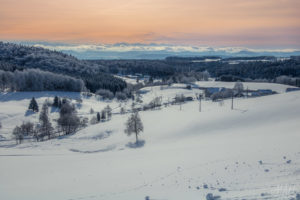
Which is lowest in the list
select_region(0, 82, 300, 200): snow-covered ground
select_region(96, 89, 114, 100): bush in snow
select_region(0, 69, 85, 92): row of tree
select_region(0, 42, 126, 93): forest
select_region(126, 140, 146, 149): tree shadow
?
select_region(126, 140, 146, 149): tree shadow

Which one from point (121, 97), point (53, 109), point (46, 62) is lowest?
point (53, 109)

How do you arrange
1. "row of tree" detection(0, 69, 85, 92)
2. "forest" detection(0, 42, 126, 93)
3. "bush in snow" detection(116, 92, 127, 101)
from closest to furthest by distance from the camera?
"row of tree" detection(0, 69, 85, 92) → "bush in snow" detection(116, 92, 127, 101) → "forest" detection(0, 42, 126, 93)

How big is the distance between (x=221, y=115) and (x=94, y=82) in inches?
3349

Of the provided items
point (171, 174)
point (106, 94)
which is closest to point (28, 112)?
point (106, 94)

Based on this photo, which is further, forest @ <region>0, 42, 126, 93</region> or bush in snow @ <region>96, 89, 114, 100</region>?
forest @ <region>0, 42, 126, 93</region>

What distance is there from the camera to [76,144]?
115 ft

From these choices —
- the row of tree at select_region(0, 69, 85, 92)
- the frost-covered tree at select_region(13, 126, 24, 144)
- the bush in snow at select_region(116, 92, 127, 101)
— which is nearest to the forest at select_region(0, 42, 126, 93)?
the row of tree at select_region(0, 69, 85, 92)

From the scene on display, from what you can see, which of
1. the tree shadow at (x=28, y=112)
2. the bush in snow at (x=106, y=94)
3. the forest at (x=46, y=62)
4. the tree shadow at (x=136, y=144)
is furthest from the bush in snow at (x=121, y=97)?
the tree shadow at (x=136, y=144)

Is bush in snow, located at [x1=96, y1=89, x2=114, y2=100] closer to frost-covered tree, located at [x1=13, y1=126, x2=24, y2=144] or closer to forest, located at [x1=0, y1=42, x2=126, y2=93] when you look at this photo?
forest, located at [x1=0, y1=42, x2=126, y2=93]

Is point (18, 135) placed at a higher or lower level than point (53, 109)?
lower

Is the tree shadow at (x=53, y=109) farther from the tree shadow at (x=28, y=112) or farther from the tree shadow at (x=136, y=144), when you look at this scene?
the tree shadow at (x=136, y=144)

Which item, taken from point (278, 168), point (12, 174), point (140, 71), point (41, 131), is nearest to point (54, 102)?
point (41, 131)

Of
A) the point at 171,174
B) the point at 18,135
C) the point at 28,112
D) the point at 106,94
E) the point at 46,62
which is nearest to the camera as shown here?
the point at 171,174

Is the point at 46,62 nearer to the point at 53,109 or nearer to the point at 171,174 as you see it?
the point at 53,109
